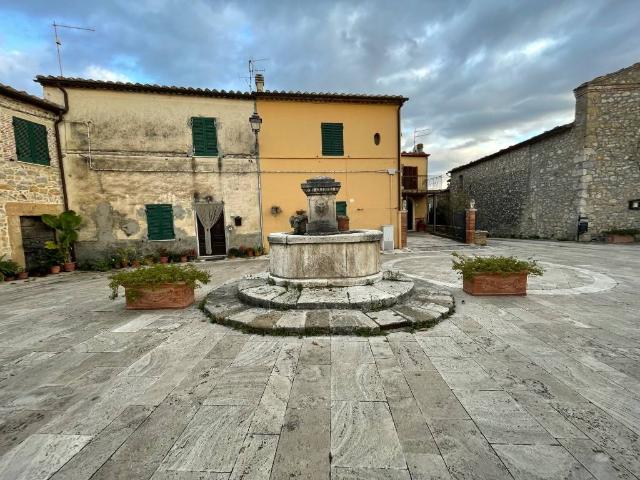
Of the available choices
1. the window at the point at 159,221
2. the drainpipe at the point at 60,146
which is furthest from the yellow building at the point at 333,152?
the drainpipe at the point at 60,146

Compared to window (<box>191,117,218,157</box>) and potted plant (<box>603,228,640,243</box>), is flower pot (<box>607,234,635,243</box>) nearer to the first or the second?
potted plant (<box>603,228,640,243</box>)

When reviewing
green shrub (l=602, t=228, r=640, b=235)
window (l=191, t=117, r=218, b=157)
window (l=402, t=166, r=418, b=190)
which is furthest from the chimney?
green shrub (l=602, t=228, r=640, b=235)

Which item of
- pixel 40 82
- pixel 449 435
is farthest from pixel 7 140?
pixel 449 435

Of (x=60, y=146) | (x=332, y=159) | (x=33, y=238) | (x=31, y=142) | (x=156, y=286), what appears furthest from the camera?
(x=332, y=159)

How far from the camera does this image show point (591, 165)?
12.3 metres

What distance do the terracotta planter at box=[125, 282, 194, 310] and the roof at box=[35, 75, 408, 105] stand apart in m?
9.12

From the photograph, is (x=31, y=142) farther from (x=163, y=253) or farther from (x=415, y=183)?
(x=415, y=183)

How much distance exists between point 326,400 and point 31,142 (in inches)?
501

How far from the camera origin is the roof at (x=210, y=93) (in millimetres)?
9672

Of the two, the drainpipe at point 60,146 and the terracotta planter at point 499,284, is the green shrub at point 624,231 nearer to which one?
the terracotta planter at point 499,284

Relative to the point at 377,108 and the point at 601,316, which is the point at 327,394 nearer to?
the point at 601,316

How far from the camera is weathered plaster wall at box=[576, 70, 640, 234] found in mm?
11844

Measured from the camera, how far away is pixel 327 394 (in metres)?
2.43

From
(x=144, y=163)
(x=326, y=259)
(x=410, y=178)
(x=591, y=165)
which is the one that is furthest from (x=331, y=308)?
(x=410, y=178)
